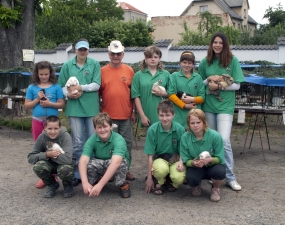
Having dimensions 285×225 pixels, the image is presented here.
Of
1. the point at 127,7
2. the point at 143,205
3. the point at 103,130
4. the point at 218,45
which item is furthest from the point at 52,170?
the point at 127,7

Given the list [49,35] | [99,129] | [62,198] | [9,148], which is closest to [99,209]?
[62,198]

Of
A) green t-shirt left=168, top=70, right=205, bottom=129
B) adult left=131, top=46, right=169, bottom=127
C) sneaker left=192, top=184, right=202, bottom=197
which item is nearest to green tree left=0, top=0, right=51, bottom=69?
adult left=131, top=46, right=169, bottom=127

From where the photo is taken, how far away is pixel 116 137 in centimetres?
473

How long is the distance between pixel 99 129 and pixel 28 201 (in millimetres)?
1181

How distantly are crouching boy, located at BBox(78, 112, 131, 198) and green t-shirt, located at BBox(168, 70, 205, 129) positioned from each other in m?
0.89

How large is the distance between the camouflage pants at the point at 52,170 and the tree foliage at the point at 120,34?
24.9 m

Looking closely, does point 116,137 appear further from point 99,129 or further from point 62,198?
point 62,198

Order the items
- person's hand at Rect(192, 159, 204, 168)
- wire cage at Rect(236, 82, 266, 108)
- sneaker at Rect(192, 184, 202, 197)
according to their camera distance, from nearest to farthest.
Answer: person's hand at Rect(192, 159, 204, 168) < sneaker at Rect(192, 184, 202, 197) < wire cage at Rect(236, 82, 266, 108)

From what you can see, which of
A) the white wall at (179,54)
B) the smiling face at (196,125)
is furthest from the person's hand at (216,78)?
the white wall at (179,54)

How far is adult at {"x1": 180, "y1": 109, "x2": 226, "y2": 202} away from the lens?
4504mm

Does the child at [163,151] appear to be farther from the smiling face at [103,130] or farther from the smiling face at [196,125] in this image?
the smiling face at [103,130]

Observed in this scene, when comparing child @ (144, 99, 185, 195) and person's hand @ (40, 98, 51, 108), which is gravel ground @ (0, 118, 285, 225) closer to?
child @ (144, 99, 185, 195)

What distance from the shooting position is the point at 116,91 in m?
Answer: 5.11

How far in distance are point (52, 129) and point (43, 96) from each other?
57 cm
